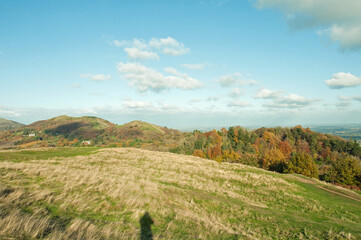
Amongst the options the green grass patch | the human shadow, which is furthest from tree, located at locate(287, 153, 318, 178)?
the green grass patch

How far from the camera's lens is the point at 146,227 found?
6.90 meters

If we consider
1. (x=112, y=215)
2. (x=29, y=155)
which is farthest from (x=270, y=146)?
(x=112, y=215)

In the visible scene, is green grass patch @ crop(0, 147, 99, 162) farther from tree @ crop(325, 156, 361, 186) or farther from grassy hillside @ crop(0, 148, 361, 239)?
tree @ crop(325, 156, 361, 186)

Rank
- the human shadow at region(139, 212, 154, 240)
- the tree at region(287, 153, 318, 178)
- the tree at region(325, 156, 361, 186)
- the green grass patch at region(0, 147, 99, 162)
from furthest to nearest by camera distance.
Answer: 1. the tree at region(287, 153, 318, 178)
2. the tree at region(325, 156, 361, 186)
3. the green grass patch at region(0, 147, 99, 162)
4. the human shadow at region(139, 212, 154, 240)

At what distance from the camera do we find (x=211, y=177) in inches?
920

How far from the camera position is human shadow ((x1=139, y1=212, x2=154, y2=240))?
19.7 ft

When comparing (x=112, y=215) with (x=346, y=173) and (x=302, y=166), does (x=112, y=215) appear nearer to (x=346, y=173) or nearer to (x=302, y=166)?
(x=302, y=166)

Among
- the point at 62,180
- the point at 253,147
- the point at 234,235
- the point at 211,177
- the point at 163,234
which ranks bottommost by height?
the point at 253,147

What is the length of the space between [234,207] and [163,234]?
7934 mm

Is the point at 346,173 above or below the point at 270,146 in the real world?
above

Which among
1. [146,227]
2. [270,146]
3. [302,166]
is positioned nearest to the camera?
[146,227]

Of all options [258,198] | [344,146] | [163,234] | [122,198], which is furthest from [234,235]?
[344,146]

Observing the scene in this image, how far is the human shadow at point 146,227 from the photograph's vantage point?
19.7 feet

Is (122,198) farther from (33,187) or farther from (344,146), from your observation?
(344,146)
